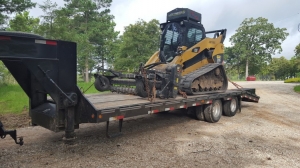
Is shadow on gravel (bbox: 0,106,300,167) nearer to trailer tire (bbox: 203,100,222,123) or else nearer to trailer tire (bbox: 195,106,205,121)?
trailer tire (bbox: 203,100,222,123)

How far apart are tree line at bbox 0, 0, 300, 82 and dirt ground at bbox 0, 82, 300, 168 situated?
2.51 meters

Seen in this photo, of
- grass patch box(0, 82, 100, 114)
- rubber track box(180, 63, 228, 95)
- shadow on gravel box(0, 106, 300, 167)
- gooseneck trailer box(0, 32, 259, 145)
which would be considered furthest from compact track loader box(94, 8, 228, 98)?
gooseneck trailer box(0, 32, 259, 145)

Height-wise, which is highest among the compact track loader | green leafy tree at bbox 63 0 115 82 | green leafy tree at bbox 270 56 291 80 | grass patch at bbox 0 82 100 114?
green leafy tree at bbox 63 0 115 82

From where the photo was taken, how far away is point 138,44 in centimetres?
2317

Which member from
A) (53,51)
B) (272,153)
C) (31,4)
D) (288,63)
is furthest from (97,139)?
(288,63)

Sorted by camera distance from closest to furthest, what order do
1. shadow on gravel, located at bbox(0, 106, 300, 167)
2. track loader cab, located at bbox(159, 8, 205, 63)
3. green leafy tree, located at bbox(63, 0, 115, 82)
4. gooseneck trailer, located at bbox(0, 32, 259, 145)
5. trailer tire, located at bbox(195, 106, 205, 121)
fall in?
gooseneck trailer, located at bbox(0, 32, 259, 145) < shadow on gravel, located at bbox(0, 106, 300, 167) < trailer tire, located at bbox(195, 106, 205, 121) < track loader cab, located at bbox(159, 8, 205, 63) < green leafy tree, located at bbox(63, 0, 115, 82)

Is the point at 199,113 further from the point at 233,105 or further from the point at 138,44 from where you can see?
the point at 138,44

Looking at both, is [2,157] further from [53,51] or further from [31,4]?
[31,4]

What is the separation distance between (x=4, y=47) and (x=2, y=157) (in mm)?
2327

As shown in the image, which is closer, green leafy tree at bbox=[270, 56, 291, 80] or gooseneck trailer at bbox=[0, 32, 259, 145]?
gooseneck trailer at bbox=[0, 32, 259, 145]

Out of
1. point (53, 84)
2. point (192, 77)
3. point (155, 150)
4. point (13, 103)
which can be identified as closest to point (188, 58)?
point (192, 77)

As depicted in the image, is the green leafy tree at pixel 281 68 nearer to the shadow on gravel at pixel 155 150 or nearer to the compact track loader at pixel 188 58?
the compact track loader at pixel 188 58

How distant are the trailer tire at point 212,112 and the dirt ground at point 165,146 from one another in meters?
0.23

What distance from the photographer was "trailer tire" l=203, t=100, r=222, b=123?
805cm
